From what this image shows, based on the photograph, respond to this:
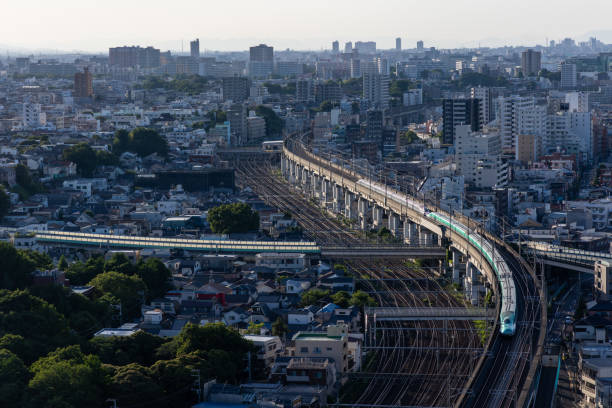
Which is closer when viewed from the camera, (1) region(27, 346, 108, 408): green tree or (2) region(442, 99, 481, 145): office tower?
(1) region(27, 346, 108, 408): green tree

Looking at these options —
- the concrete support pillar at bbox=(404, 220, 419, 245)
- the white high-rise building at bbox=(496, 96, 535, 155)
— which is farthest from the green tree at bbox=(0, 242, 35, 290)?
the white high-rise building at bbox=(496, 96, 535, 155)

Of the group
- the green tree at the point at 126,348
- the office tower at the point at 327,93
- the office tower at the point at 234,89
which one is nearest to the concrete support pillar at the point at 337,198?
the green tree at the point at 126,348

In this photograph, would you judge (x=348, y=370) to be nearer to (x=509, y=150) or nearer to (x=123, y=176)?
(x=123, y=176)

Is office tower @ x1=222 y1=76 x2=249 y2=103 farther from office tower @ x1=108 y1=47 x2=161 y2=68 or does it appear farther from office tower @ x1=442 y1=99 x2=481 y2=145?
office tower @ x1=108 y1=47 x2=161 y2=68

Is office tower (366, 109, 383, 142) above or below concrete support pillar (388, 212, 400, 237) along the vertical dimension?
above

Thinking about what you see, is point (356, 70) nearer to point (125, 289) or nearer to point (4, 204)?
point (4, 204)

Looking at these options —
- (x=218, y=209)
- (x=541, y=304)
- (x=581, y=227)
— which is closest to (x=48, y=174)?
(x=218, y=209)
